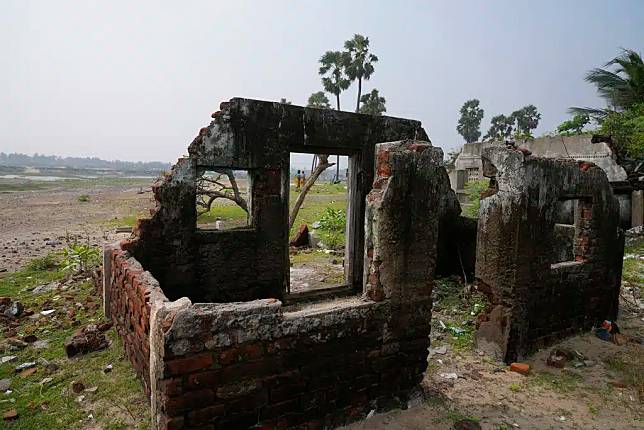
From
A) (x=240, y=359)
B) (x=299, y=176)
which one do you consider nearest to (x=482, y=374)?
(x=240, y=359)

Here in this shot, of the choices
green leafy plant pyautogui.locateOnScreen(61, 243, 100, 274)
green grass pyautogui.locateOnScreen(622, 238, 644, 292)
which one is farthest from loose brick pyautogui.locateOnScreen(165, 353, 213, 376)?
green grass pyautogui.locateOnScreen(622, 238, 644, 292)

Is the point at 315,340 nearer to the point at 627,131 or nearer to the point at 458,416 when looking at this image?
the point at 458,416

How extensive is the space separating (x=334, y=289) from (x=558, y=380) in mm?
3043

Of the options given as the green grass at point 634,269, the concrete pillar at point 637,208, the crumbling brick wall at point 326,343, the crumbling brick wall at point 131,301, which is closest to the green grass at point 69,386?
the crumbling brick wall at point 131,301

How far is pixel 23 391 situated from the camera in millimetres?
3689

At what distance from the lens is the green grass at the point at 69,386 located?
3297 millimetres

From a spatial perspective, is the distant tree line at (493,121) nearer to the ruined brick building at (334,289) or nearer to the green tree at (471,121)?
the green tree at (471,121)

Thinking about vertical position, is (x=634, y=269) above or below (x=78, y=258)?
below

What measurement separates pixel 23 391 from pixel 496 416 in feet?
14.2

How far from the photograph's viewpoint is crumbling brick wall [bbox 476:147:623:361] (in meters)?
4.39

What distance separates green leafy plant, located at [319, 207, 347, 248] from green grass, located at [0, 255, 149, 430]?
6266 millimetres

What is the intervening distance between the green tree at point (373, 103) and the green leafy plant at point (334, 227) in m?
29.2

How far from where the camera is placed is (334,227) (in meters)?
12.5

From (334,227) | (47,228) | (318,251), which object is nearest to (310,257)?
(318,251)
